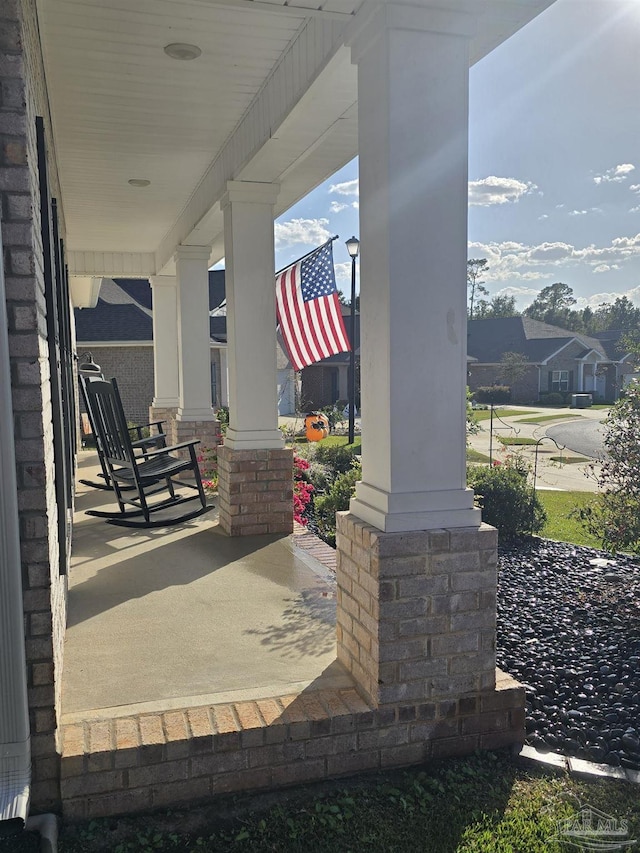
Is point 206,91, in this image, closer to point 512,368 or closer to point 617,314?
point 512,368

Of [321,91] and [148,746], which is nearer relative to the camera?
[148,746]

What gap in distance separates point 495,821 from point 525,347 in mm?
39037

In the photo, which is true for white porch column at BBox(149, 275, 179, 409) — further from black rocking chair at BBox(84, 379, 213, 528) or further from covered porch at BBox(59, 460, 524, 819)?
covered porch at BBox(59, 460, 524, 819)

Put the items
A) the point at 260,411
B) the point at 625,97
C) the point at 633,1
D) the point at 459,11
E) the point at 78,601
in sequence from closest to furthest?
the point at 459,11 → the point at 633,1 → the point at 78,601 → the point at 260,411 → the point at 625,97

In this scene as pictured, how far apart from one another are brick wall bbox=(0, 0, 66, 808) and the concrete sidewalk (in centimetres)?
385

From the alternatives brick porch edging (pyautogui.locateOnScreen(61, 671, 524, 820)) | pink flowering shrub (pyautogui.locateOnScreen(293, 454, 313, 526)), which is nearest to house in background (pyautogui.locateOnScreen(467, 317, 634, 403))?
pink flowering shrub (pyautogui.locateOnScreen(293, 454, 313, 526))

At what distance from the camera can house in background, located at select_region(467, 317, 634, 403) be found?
38.5m

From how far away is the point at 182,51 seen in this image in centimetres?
363

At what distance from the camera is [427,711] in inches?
103

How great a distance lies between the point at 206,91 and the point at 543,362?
36.5 metres

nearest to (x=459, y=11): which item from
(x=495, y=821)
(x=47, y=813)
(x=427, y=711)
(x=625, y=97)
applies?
(x=427, y=711)

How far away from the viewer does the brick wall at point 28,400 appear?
204cm

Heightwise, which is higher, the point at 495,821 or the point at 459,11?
the point at 459,11

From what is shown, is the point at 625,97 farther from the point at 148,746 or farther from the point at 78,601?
the point at 148,746
